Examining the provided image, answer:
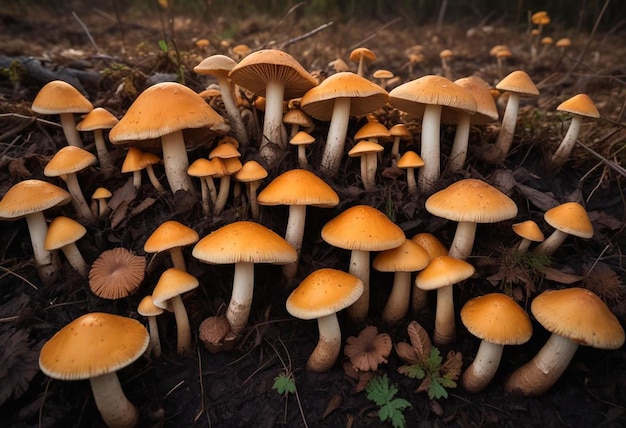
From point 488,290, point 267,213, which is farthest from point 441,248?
point 267,213

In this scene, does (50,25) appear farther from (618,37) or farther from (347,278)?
(618,37)

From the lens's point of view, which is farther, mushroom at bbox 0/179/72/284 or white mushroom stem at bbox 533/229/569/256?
white mushroom stem at bbox 533/229/569/256

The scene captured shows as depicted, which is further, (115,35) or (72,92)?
(115,35)

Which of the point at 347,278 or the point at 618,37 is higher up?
the point at 618,37

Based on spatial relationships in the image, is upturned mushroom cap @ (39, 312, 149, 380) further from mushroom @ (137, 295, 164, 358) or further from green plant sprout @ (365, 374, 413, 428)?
green plant sprout @ (365, 374, 413, 428)

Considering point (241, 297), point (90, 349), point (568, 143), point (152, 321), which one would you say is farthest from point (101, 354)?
point (568, 143)

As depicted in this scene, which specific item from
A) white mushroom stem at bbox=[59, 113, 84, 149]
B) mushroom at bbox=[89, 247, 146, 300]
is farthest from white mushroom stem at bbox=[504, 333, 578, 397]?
white mushroom stem at bbox=[59, 113, 84, 149]
